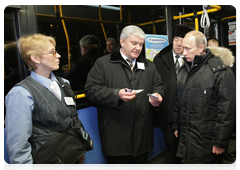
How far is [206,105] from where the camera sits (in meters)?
1.73

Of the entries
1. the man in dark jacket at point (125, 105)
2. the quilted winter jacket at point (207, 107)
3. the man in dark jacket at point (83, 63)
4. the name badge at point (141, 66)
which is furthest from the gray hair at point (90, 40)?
the quilted winter jacket at point (207, 107)

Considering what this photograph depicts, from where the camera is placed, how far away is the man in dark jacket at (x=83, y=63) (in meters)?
2.31

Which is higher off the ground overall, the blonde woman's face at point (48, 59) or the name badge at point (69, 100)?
the blonde woman's face at point (48, 59)

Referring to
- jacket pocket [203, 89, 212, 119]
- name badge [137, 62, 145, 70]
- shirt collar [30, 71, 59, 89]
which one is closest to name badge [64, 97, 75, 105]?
shirt collar [30, 71, 59, 89]

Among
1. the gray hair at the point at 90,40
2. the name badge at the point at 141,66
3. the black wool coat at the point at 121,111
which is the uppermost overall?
the gray hair at the point at 90,40

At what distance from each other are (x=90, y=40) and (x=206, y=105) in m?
1.59

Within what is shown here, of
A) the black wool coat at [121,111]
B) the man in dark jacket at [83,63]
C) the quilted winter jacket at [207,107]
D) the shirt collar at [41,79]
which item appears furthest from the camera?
the man in dark jacket at [83,63]

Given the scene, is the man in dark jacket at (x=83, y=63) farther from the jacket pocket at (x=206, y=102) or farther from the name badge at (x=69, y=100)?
the jacket pocket at (x=206, y=102)

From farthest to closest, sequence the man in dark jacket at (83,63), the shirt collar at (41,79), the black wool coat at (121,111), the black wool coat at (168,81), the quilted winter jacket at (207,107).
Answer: the black wool coat at (168,81), the man in dark jacket at (83,63), the black wool coat at (121,111), the quilted winter jacket at (207,107), the shirt collar at (41,79)

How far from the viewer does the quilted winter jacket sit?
5.41 feet

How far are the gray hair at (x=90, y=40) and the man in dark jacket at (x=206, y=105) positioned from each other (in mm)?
1187

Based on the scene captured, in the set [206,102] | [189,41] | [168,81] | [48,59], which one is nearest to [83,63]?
[48,59]

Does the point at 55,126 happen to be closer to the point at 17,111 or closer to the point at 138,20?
the point at 17,111

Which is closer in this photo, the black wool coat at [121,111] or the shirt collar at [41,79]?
the shirt collar at [41,79]
